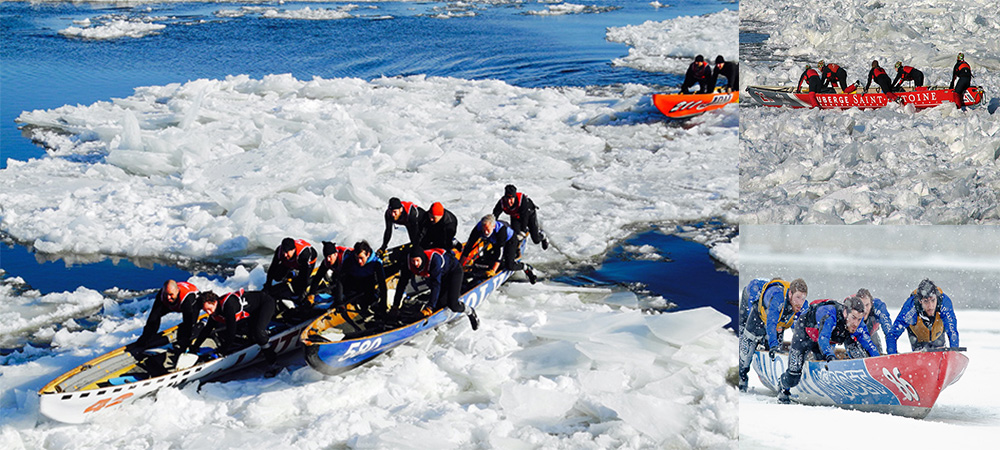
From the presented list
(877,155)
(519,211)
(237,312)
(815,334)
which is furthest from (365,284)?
(877,155)

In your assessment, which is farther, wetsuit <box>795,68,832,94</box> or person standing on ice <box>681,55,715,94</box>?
person standing on ice <box>681,55,715,94</box>

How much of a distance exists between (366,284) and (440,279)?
72cm

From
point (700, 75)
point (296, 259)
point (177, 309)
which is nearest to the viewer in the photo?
point (177, 309)

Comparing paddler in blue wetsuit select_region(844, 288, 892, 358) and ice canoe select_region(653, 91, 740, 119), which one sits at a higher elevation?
ice canoe select_region(653, 91, 740, 119)

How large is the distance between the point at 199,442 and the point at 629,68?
1902 cm

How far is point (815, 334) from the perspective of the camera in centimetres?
633

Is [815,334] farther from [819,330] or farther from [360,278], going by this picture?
[360,278]

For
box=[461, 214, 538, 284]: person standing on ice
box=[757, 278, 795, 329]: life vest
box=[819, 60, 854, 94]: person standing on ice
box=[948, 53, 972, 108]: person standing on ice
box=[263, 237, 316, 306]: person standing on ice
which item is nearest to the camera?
box=[757, 278, 795, 329]: life vest

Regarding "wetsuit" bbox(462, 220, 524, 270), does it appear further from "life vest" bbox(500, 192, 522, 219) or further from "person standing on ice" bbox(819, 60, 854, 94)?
"person standing on ice" bbox(819, 60, 854, 94)

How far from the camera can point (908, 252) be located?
30.0 feet

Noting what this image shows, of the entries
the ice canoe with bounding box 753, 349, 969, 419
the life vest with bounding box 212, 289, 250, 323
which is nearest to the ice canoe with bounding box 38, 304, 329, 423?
the life vest with bounding box 212, 289, 250, 323

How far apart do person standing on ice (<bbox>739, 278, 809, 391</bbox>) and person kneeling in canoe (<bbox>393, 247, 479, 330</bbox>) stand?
248 centimetres

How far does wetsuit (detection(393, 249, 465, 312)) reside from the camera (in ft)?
25.0

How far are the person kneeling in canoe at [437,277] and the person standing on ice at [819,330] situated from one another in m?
2.92
